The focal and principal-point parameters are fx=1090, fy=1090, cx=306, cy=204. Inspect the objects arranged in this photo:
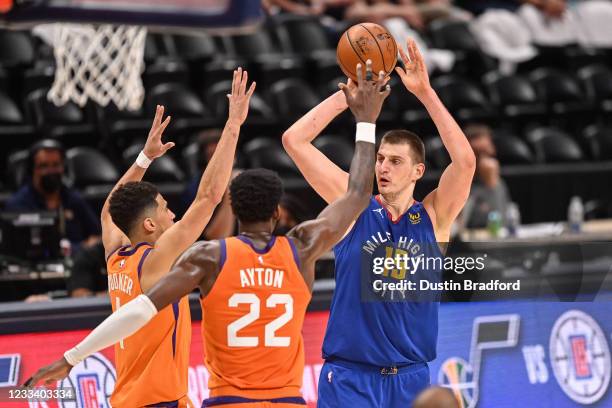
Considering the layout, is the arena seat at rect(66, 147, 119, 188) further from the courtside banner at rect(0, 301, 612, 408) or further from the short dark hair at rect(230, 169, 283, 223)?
the short dark hair at rect(230, 169, 283, 223)

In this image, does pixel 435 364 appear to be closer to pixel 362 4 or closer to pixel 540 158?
pixel 540 158

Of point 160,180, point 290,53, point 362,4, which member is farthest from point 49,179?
point 362,4

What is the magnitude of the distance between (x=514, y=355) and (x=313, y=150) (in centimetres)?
213

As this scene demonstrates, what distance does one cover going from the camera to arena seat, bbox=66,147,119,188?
34.8ft

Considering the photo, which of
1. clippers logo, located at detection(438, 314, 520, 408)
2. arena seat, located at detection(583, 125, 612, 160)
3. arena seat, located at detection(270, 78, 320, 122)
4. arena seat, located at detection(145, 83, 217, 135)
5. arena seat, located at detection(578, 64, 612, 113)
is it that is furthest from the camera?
arena seat, located at detection(578, 64, 612, 113)

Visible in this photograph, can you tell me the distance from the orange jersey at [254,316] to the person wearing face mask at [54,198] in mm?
4888

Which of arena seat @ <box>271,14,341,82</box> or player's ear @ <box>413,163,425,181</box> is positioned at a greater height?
arena seat @ <box>271,14,341,82</box>

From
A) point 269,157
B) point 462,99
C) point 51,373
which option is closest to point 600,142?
point 462,99

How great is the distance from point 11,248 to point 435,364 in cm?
395

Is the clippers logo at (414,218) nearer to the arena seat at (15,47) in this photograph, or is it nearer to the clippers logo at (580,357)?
the clippers logo at (580,357)

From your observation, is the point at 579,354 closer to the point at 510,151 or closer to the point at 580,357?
the point at 580,357

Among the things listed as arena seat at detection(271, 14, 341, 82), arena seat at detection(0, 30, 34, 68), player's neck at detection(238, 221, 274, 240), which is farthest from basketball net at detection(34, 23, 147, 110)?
player's neck at detection(238, 221, 274, 240)

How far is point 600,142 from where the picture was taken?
13.3m

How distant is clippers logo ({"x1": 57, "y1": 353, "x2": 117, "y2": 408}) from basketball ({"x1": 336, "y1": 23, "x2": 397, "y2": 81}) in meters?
2.29
